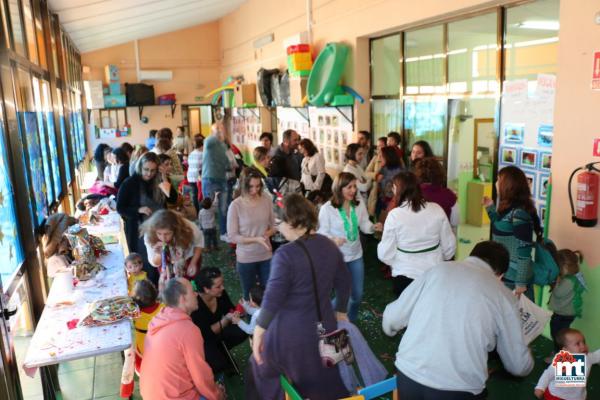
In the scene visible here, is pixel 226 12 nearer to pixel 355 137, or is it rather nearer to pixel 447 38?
pixel 355 137

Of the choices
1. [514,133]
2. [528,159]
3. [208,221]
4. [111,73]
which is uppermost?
[111,73]

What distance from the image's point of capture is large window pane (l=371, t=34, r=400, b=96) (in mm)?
6723

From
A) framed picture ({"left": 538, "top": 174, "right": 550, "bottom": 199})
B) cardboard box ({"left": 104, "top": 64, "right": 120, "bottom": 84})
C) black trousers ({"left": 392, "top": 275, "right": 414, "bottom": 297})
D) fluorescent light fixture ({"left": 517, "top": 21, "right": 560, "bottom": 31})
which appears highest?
cardboard box ({"left": 104, "top": 64, "right": 120, "bottom": 84})

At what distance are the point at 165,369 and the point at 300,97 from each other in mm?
6153

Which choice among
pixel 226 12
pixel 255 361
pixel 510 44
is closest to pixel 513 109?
pixel 510 44

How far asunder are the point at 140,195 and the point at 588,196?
3.64m

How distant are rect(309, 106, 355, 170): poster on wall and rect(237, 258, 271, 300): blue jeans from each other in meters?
3.67

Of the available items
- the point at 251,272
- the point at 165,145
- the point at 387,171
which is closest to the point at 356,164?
the point at 387,171

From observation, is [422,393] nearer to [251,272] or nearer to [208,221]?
[251,272]

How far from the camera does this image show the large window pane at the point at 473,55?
16.3 ft

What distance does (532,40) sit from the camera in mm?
4496

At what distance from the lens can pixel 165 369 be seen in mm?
2588

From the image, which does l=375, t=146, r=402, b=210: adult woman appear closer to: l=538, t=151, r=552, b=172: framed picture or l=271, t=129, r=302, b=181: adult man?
l=271, t=129, r=302, b=181: adult man

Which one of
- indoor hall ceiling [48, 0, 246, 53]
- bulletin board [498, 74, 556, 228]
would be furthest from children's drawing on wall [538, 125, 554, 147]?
indoor hall ceiling [48, 0, 246, 53]
